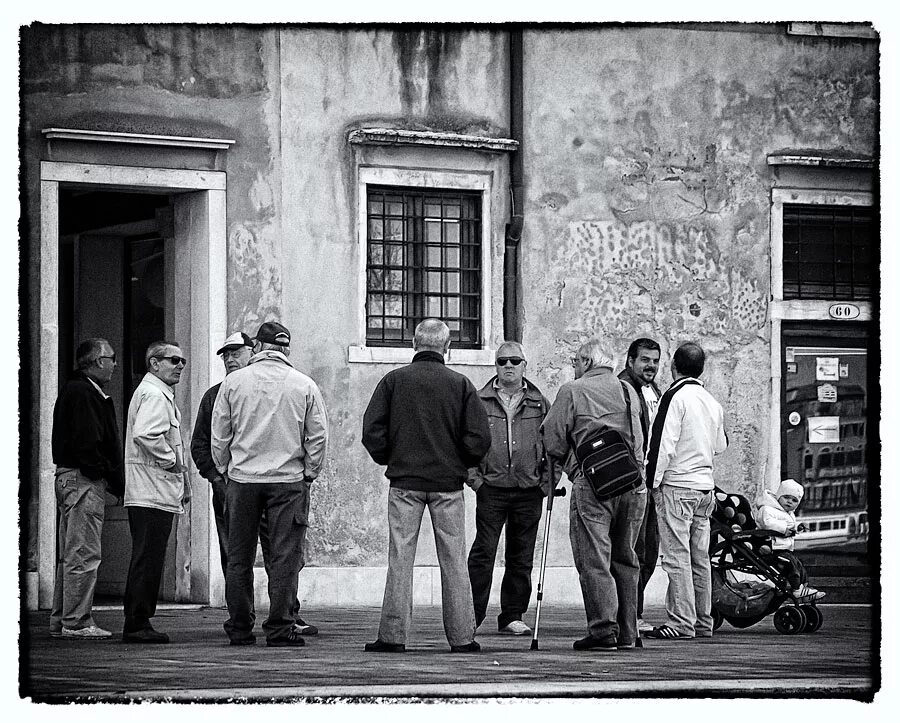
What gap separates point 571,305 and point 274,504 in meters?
4.50

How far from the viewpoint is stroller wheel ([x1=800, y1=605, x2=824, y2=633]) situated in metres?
12.6

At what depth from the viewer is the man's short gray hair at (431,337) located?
10.9m

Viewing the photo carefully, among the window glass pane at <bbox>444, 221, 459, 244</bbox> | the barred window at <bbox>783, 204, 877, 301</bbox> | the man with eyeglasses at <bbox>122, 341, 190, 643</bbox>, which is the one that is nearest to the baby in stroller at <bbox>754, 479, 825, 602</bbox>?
the barred window at <bbox>783, 204, 877, 301</bbox>

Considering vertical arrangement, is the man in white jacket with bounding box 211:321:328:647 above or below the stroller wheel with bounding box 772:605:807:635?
above

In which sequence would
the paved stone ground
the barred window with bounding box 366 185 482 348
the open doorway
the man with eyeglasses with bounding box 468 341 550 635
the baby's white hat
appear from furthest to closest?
the open doorway < the barred window with bounding box 366 185 482 348 < the baby's white hat < the man with eyeglasses with bounding box 468 341 550 635 < the paved stone ground

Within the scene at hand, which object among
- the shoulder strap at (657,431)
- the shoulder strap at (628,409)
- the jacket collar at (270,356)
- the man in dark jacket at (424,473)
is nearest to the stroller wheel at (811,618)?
the shoulder strap at (657,431)

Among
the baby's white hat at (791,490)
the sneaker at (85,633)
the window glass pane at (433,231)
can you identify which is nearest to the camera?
the sneaker at (85,633)

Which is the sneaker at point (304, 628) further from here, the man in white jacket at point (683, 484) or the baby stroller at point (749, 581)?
the baby stroller at point (749, 581)

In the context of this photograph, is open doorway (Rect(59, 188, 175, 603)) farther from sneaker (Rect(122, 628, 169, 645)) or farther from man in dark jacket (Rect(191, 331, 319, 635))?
sneaker (Rect(122, 628, 169, 645))

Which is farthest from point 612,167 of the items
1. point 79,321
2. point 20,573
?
point 20,573

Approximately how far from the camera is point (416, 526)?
1068 centimetres

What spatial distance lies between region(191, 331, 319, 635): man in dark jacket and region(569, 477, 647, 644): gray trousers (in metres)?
1.82

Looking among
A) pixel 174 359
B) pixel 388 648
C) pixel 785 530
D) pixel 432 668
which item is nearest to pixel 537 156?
pixel 785 530

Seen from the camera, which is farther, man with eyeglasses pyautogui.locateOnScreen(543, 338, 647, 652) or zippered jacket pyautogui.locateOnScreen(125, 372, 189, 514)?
zippered jacket pyautogui.locateOnScreen(125, 372, 189, 514)
